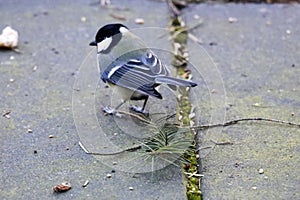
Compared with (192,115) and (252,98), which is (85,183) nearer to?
(192,115)

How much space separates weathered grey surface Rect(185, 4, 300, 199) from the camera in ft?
6.74

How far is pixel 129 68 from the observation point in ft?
7.73

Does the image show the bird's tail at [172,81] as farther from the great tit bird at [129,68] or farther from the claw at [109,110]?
the claw at [109,110]

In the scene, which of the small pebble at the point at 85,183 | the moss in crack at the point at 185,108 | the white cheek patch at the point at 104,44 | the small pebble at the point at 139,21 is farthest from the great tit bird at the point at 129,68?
the small pebble at the point at 139,21

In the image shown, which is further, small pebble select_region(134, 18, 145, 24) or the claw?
small pebble select_region(134, 18, 145, 24)

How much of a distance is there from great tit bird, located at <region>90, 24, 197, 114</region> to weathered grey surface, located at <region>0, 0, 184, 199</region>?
24 centimetres

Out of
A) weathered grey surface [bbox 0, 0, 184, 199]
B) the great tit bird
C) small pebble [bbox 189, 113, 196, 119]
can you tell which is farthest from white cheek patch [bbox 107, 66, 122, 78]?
small pebble [bbox 189, 113, 196, 119]

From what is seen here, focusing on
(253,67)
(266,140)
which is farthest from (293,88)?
(266,140)

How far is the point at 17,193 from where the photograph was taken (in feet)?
6.52

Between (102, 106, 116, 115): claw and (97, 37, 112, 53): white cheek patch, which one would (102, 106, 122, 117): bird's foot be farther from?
(97, 37, 112, 53): white cheek patch

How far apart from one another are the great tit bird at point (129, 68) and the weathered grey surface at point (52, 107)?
0.78ft

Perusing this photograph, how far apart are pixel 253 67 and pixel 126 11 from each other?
33.1 inches

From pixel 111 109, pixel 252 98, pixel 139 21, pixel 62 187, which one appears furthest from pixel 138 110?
pixel 139 21

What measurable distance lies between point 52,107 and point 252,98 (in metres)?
0.81
